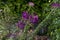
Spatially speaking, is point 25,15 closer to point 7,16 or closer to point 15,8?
point 7,16

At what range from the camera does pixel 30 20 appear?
312 cm

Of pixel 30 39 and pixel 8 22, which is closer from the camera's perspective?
pixel 30 39

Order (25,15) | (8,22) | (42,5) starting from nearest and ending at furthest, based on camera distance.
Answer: (25,15) → (8,22) → (42,5)

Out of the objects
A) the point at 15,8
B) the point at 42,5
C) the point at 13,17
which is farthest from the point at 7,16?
the point at 42,5

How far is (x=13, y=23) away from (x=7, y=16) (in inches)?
7.7

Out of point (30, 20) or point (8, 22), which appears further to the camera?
point (8, 22)

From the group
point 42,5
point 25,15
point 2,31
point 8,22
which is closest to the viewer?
point 25,15

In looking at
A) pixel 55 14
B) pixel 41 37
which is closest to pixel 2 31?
pixel 41 37

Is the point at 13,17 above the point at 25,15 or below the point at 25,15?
below

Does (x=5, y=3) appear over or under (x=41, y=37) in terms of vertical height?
over

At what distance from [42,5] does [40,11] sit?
15 cm

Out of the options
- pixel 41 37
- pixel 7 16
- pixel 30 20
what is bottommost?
pixel 41 37

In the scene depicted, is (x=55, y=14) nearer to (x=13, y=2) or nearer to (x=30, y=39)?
(x=30, y=39)

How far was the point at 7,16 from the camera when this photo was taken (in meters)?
4.55
